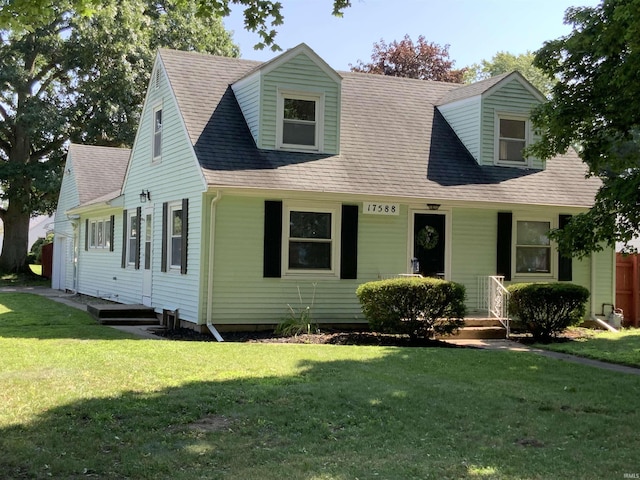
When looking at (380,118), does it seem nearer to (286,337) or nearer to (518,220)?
(518,220)

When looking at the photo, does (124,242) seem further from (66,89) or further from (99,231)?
(66,89)

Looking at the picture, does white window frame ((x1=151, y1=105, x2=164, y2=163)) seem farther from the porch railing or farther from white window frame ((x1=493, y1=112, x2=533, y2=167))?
the porch railing

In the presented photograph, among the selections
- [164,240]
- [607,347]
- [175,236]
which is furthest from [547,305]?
[164,240]

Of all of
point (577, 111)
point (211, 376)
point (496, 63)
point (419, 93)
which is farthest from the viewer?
point (496, 63)

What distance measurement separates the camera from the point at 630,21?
902 centimetres

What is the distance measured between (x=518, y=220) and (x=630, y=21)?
7.48 m

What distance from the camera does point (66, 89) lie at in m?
33.9

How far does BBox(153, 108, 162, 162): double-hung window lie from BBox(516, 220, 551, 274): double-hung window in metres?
8.77

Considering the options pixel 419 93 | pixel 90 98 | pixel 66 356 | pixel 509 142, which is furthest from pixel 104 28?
pixel 66 356

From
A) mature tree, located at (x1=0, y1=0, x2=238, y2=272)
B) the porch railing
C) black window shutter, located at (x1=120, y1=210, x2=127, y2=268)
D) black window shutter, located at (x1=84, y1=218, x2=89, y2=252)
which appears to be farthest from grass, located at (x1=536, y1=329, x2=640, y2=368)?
mature tree, located at (x1=0, y1=0, x2=238, y2=272)

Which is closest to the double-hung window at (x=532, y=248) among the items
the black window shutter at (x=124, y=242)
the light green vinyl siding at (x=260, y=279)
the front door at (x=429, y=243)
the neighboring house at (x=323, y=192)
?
the neighboring house at (x=323, y=192)

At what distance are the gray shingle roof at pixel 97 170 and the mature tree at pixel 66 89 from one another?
12.4ft

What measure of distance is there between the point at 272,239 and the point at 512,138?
6927 millimetres

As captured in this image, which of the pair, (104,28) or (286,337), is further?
(104,28)
